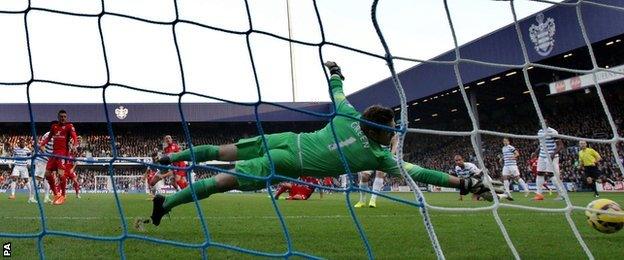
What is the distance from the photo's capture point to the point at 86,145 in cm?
3559

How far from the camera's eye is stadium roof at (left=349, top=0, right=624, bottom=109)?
17031 millimetres

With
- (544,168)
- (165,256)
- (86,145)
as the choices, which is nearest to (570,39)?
(544,168)

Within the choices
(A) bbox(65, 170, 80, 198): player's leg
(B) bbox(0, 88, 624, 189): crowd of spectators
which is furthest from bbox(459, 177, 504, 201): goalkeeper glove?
(A) bbox(65, 170, 80, 198): player's leg

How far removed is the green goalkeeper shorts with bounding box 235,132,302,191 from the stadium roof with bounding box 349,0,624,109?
32.5 ft

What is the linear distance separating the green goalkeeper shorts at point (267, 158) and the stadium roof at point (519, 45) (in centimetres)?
990

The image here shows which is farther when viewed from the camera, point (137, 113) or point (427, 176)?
point (137, 113)

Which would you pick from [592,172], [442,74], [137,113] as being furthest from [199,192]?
[137,113]

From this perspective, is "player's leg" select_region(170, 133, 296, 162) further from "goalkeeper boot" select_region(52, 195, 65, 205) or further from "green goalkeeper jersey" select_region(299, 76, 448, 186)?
"goalkeeper boot" select_region(52, 195, 65, 205)

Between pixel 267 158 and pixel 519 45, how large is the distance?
57.9ft

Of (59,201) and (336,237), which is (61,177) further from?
(336,237)

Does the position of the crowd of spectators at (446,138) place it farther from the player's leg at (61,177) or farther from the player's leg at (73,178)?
the player's leg at (61,177)

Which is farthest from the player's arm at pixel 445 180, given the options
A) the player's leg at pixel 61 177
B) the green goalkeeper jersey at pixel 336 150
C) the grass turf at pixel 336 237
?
the player's leg at pixel 61 177

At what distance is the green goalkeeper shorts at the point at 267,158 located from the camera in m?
4.14

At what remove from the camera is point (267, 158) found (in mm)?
4199
